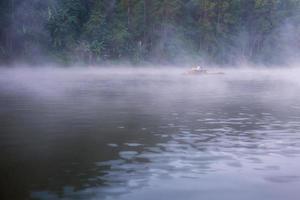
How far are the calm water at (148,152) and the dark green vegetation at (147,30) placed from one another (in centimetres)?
3324

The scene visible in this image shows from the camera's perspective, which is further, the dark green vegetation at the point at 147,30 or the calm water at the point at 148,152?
the dark green vegetation at the point at 147,30

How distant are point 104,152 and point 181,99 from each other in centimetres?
1008

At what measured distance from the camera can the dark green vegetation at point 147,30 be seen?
4734 centimetres

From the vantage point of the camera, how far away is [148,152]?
28.7 ft

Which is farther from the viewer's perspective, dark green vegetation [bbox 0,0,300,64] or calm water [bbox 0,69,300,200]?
dark green vegetation [bbox 0,0,300,64]

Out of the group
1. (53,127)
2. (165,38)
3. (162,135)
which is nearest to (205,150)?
(162,135)

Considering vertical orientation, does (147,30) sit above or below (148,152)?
above

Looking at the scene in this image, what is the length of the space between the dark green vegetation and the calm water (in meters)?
33.2

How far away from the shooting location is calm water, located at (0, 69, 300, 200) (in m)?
6.58

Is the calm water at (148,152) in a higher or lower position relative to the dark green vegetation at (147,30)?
lower

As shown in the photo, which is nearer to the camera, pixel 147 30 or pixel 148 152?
pixel 148 152

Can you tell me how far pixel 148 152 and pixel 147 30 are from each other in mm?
50576

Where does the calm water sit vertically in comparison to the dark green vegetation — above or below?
below

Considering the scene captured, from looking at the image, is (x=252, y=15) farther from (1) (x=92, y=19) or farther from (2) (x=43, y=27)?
(2) (x=43, y=27)
